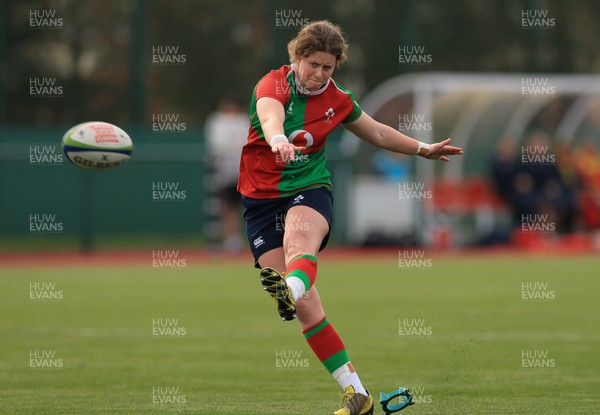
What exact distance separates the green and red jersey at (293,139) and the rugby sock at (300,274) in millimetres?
542

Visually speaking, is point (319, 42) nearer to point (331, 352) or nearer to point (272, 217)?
point (272, 217)

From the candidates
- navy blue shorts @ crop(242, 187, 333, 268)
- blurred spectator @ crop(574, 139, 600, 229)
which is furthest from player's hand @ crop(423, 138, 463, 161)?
blurred spectator @ crop(574, 139, 600, 229)

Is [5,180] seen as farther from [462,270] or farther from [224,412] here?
[224,412]

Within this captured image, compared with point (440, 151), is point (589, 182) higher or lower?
higher

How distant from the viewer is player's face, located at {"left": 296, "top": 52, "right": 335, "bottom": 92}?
259 inches

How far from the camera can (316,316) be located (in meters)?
6.63

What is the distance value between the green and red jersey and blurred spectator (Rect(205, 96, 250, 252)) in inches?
527

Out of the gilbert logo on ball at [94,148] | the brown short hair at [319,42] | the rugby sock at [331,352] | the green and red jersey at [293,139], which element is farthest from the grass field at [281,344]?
the brown short hair at [319,42]

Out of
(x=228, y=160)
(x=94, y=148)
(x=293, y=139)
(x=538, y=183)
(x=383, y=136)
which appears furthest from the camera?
(x=538, y=183)

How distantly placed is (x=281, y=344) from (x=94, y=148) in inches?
131

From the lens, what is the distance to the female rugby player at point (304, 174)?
6523 mm

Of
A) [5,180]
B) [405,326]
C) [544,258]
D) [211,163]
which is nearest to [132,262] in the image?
[211,163]

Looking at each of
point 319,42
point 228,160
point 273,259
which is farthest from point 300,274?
point 228,160

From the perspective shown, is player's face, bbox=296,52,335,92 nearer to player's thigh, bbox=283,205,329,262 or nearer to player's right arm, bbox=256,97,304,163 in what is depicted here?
player's right arm, bbox=256,97,304,163
